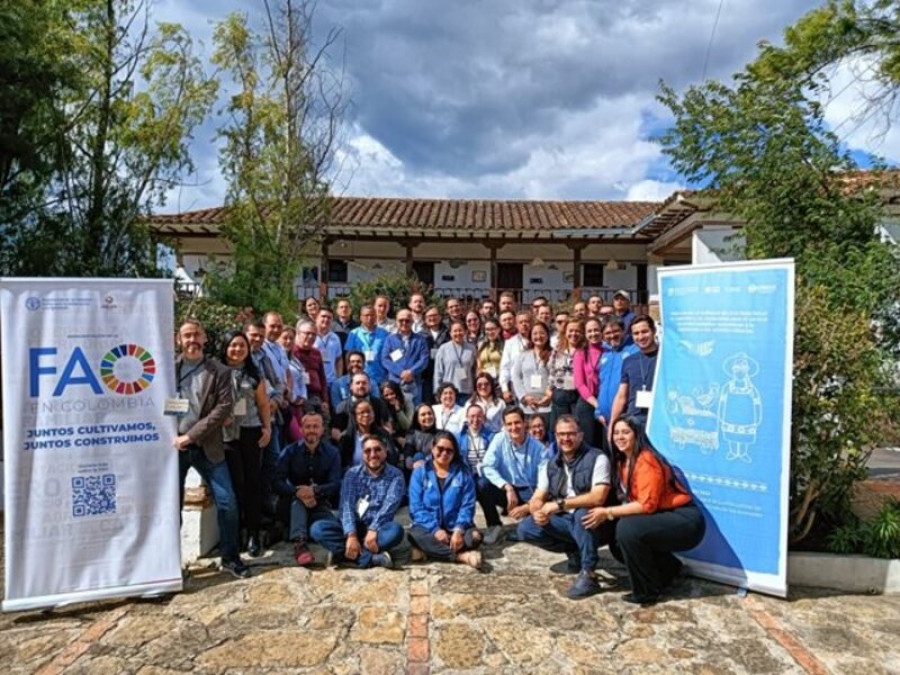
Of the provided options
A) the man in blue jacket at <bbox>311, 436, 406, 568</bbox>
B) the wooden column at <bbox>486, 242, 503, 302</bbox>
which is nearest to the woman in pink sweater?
the man in blue jacket at <bbox>311, 436, 406, 568</bbox>

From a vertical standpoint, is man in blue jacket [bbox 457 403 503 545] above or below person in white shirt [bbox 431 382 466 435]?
below

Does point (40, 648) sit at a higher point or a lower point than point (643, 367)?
lower

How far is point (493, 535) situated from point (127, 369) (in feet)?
9.65

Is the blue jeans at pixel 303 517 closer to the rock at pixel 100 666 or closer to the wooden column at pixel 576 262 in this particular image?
the rock at pixel 100 666

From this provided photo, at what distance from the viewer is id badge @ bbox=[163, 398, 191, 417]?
3992 millimetres

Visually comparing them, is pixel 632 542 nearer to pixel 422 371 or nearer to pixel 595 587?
pixel 595 587

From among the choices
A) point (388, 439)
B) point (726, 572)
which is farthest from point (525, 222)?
point (726, 572)

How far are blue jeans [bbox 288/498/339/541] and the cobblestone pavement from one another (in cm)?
29

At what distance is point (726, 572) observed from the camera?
4117mm

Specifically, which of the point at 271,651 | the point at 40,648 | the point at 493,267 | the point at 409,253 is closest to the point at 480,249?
the point at 493,267

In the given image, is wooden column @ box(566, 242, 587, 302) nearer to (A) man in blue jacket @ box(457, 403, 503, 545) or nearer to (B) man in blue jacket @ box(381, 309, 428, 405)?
(B) man in blue jacket @ box(381, 309, 428, 405)

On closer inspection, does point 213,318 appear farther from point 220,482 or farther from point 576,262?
point 576,262

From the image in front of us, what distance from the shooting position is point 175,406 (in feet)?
13.1

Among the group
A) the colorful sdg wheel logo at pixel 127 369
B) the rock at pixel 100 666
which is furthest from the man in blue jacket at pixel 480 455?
the rock at pixel 100 666
